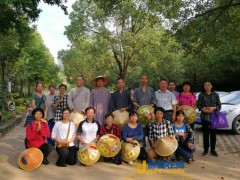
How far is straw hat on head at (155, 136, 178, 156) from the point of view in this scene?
22.2ft

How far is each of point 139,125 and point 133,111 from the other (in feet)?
1.26

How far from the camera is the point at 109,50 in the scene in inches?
1139

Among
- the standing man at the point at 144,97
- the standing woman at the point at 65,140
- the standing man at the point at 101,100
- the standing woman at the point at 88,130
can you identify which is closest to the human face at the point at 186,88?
the standing man at the point at 144,97

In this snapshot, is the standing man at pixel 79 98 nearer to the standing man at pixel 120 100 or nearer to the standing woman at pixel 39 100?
the standing man at pixel 120 100

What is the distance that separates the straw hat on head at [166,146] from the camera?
22.2 feet

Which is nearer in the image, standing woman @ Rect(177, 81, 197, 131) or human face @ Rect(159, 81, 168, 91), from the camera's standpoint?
human face @ Rect(159, 81, 168, 91)

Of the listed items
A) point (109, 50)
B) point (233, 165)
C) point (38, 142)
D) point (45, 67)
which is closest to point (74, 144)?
point (38, 142)

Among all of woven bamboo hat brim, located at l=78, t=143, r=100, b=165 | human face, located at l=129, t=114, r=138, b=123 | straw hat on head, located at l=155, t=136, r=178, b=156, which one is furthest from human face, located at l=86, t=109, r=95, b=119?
straw hat on head, located at l=155, t=136, r=178, b=156

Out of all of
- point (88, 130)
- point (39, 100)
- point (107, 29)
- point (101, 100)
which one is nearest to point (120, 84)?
point (101, 100)

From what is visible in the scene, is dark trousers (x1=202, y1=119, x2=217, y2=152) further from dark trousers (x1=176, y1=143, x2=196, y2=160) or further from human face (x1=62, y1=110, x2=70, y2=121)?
human face (x1=62, y1=110, x2=70, y2=121)

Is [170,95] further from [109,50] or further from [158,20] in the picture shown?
[109,50]

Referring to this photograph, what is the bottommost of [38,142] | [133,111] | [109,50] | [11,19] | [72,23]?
[38,142]

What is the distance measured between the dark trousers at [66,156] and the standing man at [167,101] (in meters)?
2.25

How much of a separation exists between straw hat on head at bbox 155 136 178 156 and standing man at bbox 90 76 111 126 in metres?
1.51
